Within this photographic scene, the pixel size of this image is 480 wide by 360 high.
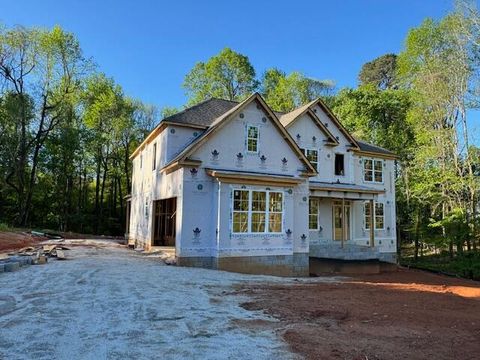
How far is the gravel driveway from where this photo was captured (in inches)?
203

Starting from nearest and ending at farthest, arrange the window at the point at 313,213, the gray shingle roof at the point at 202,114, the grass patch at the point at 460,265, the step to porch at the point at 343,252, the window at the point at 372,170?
the gray shingle roof at the point at 202,114, the step to porch at the point at 343,252, the window at the point at 313,213, the grass patch at the point at 460,265, the window at the point at 372,170

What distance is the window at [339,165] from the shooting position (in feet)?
76.4

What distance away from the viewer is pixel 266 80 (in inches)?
1747

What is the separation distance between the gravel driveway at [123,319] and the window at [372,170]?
51.0 feet

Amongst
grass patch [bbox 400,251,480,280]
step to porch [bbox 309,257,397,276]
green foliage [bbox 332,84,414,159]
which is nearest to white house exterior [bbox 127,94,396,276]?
step to porch [bbox 309,257,397,276]

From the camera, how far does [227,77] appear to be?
136 ft

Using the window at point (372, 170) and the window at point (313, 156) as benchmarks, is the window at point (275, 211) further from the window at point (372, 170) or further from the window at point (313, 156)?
the window at point (372, 170)

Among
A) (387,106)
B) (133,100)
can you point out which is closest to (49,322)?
(387,106)

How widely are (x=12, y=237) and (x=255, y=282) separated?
54.0 ft

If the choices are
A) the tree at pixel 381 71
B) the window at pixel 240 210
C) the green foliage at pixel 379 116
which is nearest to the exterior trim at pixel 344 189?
the window at pixel 240 210

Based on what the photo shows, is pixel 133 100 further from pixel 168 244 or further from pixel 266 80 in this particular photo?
pixel 168 244

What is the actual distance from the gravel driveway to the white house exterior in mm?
4082

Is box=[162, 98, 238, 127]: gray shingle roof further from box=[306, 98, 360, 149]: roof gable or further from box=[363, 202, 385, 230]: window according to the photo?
box=[363, 202, 385, 230]: window

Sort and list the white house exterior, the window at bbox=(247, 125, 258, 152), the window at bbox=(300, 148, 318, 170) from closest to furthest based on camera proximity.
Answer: the white house exterior < the window at bbox=(247, 125, 258, 152) < the window at bbox=(300, 148, 318, 170)
